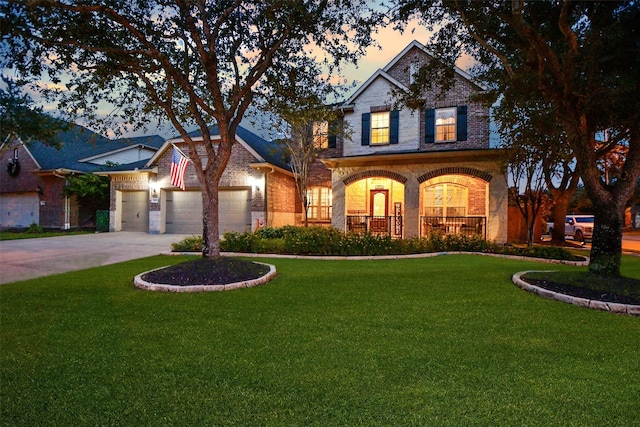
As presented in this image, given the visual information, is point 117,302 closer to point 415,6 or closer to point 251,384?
point 251,384

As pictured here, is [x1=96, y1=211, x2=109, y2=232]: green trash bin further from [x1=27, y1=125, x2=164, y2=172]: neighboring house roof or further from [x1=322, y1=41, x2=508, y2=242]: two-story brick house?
[x1=322, y1=41, x2=508, y2=242]: two-story brick house

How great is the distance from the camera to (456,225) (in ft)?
51.0

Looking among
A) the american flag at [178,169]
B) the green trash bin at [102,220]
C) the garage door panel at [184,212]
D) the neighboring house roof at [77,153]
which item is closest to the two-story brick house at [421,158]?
the american flag at [178,169]

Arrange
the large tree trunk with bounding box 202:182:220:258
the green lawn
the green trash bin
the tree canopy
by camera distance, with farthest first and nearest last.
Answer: the green trash bin
the large tree trunk with bounding box 202:182:220:258
the tree canopy
the green lawn

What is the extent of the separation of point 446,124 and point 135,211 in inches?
694

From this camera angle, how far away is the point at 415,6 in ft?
24.3

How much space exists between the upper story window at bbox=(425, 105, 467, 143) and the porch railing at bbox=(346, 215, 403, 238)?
12.8 ft

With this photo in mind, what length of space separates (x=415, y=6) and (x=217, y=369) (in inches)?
302

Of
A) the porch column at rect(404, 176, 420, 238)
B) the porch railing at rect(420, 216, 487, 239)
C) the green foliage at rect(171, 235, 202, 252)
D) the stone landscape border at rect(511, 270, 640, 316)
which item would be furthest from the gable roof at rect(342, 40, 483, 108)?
the stone landscape border at rect(511, 270, 640, 316)

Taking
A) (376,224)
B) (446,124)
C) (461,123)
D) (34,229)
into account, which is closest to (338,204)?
(376,224)

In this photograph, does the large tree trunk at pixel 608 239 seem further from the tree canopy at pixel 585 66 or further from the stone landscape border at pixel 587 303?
the stone landscape border at pixel 587 303

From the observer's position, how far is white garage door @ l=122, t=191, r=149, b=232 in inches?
814

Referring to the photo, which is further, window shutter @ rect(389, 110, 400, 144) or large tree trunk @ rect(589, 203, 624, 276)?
window shutter @ rect(389, 110, 400, 144)

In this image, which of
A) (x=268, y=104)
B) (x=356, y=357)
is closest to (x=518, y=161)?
(x=268, y=104)
